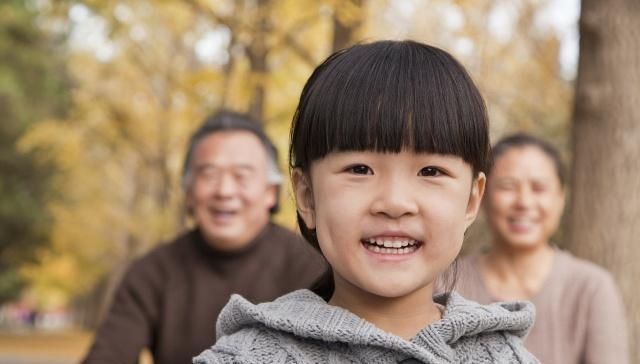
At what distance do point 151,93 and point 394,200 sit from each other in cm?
1541

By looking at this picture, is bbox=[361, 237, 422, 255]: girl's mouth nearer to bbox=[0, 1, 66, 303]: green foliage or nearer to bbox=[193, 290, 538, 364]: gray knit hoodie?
bbox=[193, 290, 538, 364]: gray knit hoodie

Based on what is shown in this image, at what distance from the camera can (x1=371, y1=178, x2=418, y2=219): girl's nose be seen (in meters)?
1.96

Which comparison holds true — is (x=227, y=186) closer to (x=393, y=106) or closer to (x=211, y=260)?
(x=211, y=260)

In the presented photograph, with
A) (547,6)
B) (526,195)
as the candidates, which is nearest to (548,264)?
(526,195)

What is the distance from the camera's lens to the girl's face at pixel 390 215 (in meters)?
1.98

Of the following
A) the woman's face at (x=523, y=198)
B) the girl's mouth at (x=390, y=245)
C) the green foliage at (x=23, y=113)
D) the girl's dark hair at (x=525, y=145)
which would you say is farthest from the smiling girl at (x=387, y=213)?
the green foliage at (x=23, y=113)

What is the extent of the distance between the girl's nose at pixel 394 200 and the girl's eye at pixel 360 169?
0.04 meters

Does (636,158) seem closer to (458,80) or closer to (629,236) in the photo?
(629,236)

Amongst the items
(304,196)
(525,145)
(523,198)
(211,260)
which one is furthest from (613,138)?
(304,196)

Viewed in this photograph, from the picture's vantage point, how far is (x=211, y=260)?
15.3ft

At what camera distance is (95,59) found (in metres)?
19.0

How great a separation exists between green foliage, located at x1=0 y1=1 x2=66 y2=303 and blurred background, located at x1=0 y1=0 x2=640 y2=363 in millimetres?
33

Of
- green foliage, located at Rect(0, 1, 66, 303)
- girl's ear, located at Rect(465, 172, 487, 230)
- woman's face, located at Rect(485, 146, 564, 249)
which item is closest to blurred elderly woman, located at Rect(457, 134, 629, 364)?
woman's face, located at Rect(485, 146, 564, 249)

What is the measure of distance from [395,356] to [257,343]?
0.96 ft
